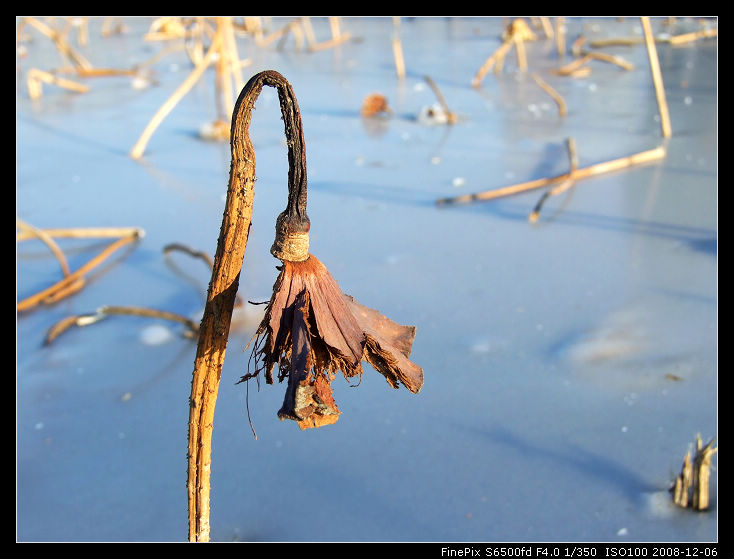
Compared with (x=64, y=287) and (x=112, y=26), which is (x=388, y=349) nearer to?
(x=64, y=287)

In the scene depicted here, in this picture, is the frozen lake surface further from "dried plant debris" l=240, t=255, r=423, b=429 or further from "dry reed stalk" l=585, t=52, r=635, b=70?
"dried plant debris" l=240, t=255, r=423, b=429

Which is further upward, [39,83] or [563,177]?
[39,83]

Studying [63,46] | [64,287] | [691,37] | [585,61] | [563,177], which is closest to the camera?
[64,287]

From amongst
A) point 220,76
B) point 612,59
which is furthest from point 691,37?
point 220,76

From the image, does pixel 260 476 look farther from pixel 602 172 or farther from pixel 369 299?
pixel 602 172

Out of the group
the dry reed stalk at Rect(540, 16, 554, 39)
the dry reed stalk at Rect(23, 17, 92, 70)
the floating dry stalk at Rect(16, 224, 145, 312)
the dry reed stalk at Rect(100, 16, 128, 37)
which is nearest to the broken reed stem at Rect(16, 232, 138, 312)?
the floating dry stalk at Rect(16, 224, 145, 312)

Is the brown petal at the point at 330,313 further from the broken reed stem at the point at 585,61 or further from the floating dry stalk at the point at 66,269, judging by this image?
the broken reed stem at the point at 585,61

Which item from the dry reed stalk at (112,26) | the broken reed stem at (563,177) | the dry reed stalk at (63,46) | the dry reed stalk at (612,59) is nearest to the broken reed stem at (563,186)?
the broken reed stem at (563,177)

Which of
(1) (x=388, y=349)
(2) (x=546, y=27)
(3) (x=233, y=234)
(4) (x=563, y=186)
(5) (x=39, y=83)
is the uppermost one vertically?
(2) (x=546, y=27)
